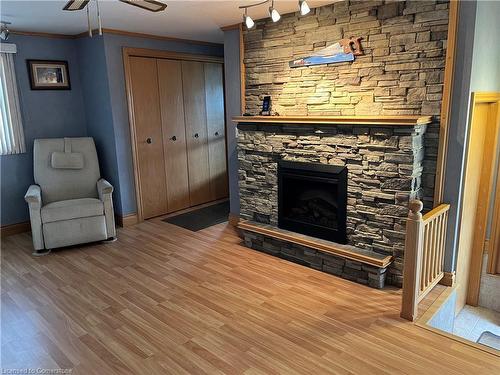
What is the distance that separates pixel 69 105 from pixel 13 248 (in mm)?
1813

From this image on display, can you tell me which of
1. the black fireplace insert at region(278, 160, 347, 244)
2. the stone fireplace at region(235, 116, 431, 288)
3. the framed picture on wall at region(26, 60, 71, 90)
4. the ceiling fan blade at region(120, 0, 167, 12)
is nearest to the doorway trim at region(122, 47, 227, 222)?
the framed picture on wall at region(26, 60, 71, 90)

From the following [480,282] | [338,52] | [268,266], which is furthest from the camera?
[480,282]

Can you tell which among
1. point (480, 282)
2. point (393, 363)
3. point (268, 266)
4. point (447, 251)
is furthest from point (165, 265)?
point (480, 282)

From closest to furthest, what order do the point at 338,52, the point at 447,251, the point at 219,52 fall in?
the point at 447,251
the point at 338,52
the point at 219,52

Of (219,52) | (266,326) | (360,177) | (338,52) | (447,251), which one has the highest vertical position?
(219,52)

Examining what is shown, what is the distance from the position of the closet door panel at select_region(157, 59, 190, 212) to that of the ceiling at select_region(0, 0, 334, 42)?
56 cm

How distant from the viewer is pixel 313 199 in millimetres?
3564

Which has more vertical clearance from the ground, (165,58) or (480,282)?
(165,58)

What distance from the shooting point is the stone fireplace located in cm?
286

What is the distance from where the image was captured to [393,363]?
7.02ft

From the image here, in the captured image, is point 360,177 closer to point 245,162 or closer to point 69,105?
point 245,162

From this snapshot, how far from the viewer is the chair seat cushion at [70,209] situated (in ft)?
12.3

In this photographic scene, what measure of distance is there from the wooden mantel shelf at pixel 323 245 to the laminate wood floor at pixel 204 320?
0.23 metres

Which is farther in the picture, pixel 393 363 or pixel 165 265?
pixel 165 265
